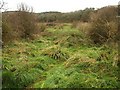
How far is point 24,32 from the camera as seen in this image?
62.4 feet

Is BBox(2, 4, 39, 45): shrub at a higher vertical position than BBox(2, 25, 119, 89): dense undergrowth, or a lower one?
higher

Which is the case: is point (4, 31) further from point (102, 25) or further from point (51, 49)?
point (102, 25)

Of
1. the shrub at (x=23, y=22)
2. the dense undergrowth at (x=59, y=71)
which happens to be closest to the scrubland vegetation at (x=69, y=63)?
the dense undergrowth at (x=59, y=71)

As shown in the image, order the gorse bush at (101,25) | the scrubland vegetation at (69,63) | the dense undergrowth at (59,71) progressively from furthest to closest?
the gorse bush at (101,25) < the scrubland vegetation at (69,63) < the dense undergrowth at (59,71)

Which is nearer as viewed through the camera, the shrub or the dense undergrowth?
the dense undergrowth

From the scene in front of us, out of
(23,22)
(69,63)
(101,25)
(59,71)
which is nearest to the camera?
(59,71)

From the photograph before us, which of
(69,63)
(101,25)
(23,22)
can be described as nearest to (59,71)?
(69,63)

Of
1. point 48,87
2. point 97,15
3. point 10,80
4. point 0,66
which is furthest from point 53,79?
point 97,15

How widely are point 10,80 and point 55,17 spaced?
2711 cm

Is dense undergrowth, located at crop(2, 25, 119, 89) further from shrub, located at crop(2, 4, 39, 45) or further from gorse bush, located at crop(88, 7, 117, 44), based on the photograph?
shrub, located at crop(2, 4, 39, 45)

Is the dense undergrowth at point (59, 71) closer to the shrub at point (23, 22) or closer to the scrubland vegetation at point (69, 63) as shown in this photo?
the scrubland vegetation at point (69, 63)

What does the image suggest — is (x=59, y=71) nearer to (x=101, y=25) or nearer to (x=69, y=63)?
(x=69, y=63)

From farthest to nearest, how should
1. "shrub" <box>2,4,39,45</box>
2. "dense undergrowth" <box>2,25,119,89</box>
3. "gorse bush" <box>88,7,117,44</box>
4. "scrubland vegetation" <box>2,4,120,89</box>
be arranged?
"shrub" <box>2,4,39,45</box> < "gorse bush" <box>88,7,117,44</box> < "scrubland vegetation" <box>2,4,120,89</box> < "dense undergrowth" <box>2,25,119,89</box>

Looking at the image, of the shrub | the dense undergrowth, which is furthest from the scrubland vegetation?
the shrub
